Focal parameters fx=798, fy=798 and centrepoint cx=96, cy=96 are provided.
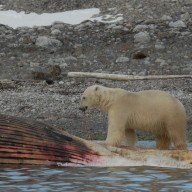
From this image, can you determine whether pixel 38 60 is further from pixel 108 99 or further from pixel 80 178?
pixel 80 178

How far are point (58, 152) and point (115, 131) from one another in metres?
3.01

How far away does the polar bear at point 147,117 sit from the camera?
1239 centimetres

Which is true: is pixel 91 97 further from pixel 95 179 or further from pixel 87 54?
pixel 87 54

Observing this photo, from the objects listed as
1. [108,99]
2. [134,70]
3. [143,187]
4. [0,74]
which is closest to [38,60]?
[0,74]

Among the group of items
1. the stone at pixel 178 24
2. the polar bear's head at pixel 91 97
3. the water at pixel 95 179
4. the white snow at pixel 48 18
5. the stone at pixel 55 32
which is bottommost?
the water at pixel 95 179

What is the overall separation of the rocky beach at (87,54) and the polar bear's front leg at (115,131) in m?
3.59

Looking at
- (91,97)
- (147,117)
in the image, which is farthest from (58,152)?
(91,97)

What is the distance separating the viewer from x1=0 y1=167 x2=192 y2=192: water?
8273mm

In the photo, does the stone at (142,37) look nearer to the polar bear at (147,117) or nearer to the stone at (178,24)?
the stone at (178,24)

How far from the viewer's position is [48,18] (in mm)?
28062

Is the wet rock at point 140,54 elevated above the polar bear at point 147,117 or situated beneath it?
elevated above

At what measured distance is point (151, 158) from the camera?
9898 millimetres

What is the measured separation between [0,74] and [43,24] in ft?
17.0

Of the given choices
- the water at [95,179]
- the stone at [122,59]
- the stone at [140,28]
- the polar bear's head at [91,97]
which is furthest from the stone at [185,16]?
the water at [95,179]
